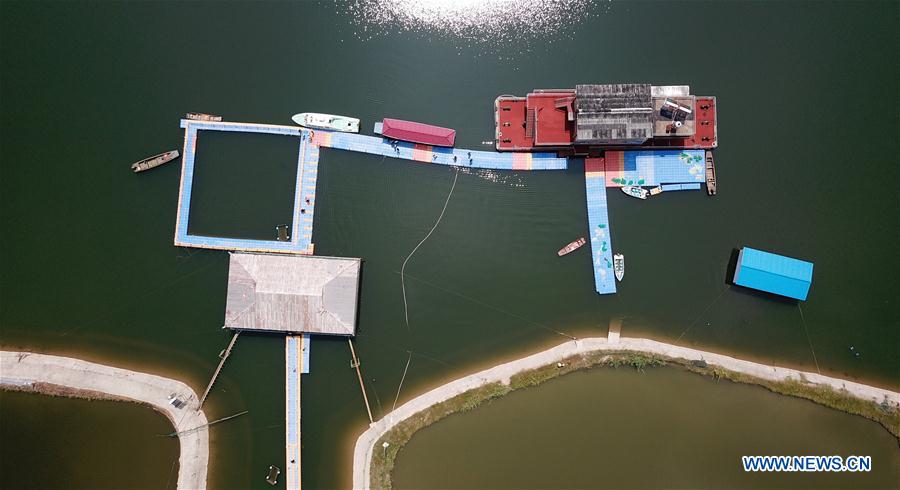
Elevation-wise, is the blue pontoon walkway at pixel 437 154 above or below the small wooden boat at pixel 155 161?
above

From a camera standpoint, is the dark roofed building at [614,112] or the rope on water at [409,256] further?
the rope on water at [409,256]

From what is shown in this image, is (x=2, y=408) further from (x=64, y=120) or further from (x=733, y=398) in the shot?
(x=733, y=398)

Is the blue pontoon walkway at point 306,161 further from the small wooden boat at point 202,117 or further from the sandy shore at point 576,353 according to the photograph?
the sandy shore at point 576,353

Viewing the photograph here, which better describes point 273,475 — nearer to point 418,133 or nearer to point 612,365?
point 612,365

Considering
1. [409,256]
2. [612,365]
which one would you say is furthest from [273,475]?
[612,365]

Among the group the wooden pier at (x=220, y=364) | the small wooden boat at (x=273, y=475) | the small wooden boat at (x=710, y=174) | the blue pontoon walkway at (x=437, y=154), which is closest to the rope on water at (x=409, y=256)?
the blue pontoon walkway at (x=437, y=154)

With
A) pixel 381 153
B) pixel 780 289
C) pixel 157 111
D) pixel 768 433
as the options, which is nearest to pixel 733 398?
pixel 768 433
